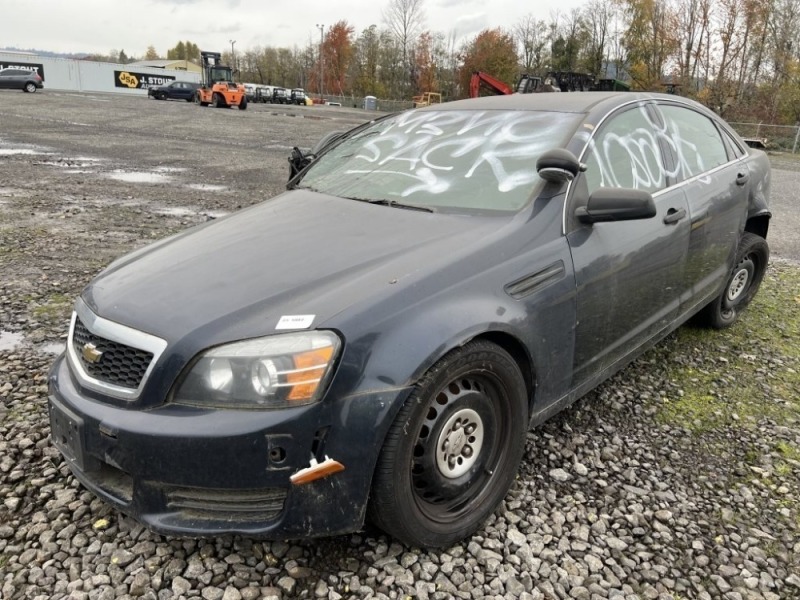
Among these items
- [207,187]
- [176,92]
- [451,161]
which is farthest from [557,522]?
[176,92]

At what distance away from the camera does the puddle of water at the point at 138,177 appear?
1006cm

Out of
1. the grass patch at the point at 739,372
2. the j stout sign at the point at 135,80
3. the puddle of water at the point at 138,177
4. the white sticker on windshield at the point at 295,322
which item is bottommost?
the grass patch at the point at 739,372

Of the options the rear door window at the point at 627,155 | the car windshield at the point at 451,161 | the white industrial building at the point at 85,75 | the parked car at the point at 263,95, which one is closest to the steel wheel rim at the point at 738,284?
the rear door window at the point at 627,155

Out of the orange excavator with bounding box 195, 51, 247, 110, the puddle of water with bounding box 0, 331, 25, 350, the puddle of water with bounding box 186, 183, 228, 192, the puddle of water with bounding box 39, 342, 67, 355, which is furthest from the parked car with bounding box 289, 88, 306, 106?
the puddle of water with bounding box 39, 342, 67, 355

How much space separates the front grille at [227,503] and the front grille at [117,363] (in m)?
0.38

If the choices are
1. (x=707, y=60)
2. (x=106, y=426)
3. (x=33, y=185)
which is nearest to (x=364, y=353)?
(x=106, y=426)

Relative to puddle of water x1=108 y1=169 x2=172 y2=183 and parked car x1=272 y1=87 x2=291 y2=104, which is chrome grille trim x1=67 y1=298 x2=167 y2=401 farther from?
parked car x1=272 y1=87 x2=291 y2=104

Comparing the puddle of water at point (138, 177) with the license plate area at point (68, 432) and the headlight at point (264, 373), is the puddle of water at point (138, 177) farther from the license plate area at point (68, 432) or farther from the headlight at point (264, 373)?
the headlight at point (264, 373)

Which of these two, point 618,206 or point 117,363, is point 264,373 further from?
point 618,206

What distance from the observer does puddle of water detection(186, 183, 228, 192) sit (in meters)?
9.42

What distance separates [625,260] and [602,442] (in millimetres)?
880

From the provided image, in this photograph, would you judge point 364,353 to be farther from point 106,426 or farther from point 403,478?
point 106,426

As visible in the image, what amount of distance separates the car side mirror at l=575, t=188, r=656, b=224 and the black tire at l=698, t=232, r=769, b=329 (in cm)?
192

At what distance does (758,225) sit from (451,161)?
8.73 ft
